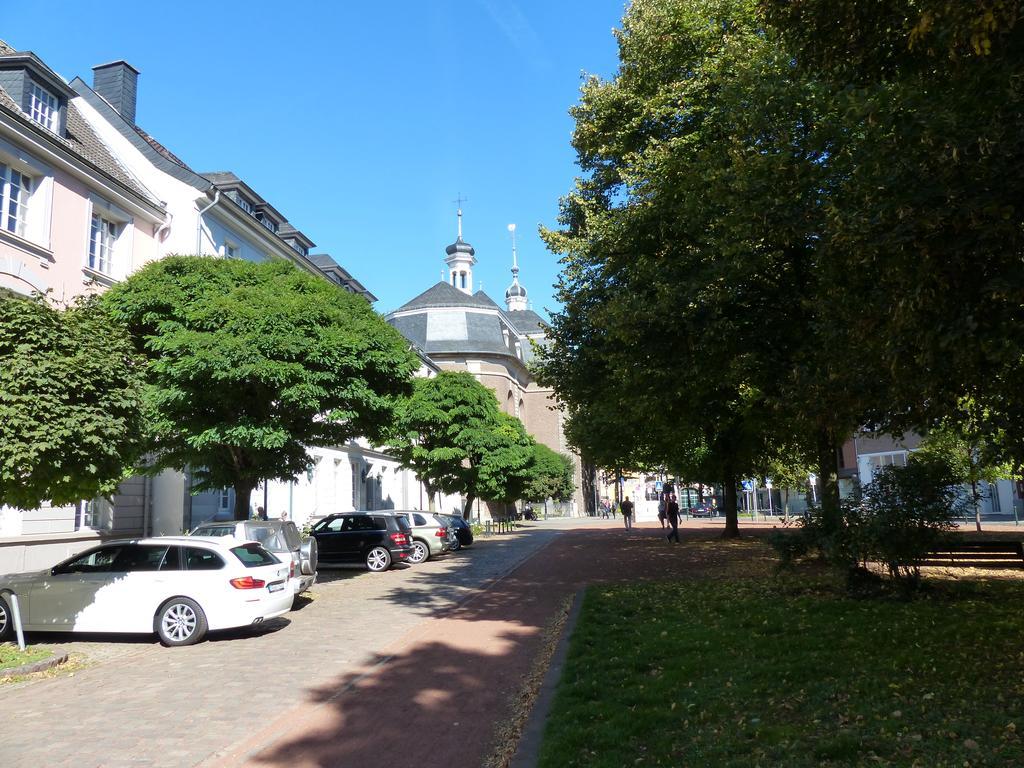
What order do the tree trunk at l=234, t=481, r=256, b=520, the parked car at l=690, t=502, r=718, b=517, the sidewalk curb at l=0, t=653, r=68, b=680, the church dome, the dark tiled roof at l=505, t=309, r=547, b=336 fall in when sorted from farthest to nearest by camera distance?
the dark tiled roof at l=505, t=309, r=547, b=336 → the church dome → the parked car at l=690, t=502, r=718, b=517 → the tree trunk at l=234, t=481, r=256, b=520 → the sidewalk curb at l=0, t=653, r=68, b=680

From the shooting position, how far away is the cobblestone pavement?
5973mm

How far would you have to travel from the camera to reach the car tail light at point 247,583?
1055 centimetres

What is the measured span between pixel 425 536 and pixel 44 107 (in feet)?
52.8

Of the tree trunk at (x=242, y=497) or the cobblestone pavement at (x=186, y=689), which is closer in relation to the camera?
the cobblestone pavement at (x=186, y=689)

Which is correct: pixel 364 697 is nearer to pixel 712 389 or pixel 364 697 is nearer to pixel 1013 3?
pixel 1013 3

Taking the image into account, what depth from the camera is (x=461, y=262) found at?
97.9m

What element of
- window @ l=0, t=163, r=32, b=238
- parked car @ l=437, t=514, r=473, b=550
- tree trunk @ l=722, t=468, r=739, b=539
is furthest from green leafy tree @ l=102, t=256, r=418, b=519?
tree trunk @ l=722, t=468, r=739, b=539

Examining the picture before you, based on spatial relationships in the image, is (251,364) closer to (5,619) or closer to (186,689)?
(5,619)

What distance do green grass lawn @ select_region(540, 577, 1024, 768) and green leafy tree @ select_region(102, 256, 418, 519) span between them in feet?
24.8

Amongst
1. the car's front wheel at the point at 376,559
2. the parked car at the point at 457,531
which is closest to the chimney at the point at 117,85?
the car's front wheel at the point at 376,559

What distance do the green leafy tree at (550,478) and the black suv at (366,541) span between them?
119 ft

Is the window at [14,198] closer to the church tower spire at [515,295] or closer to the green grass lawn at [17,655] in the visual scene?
the green grass lawn at [17,655]

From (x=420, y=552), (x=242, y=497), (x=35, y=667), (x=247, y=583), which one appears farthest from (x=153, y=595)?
(x=420, y=552)

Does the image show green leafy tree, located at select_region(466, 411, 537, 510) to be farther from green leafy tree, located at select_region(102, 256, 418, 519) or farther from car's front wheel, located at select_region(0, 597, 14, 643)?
car's front wheel, located at select_region(0, 597, 14, 643)
